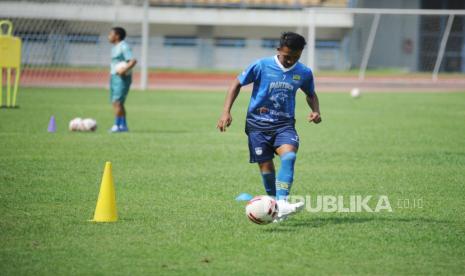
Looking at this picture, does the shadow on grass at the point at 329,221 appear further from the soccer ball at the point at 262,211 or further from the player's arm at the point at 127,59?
the player's arm at the point at 127,59

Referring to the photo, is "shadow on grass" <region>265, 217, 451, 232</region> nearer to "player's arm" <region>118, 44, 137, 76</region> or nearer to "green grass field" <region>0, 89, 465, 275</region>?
"green grass field" <region>0, 89, 465, 275</region>

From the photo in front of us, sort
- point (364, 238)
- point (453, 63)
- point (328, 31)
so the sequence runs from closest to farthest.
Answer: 1. point (364, 238)
2. point (453, 63)
3. point (328, 31)

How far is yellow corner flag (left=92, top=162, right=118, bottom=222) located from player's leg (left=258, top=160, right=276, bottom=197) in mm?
1530

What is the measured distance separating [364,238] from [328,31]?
43.1 metres

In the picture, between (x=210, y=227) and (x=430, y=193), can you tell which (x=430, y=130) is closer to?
(x=430, y=193)

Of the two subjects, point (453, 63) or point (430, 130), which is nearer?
point (430, 130)

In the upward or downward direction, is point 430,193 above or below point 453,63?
above

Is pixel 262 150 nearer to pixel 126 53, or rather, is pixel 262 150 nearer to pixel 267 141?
pixel 267 141

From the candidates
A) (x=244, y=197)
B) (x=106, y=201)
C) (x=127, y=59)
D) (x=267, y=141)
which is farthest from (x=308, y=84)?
(x=127, y=59)

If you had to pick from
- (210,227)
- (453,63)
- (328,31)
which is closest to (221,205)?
(210,227)

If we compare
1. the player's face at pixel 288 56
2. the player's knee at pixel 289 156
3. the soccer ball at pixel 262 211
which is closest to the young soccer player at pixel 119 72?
the player's face at pixel 288 56

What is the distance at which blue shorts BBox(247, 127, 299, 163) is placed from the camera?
862 cm

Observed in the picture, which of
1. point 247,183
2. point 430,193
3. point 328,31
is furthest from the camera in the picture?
point 328,31

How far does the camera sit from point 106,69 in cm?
3731
